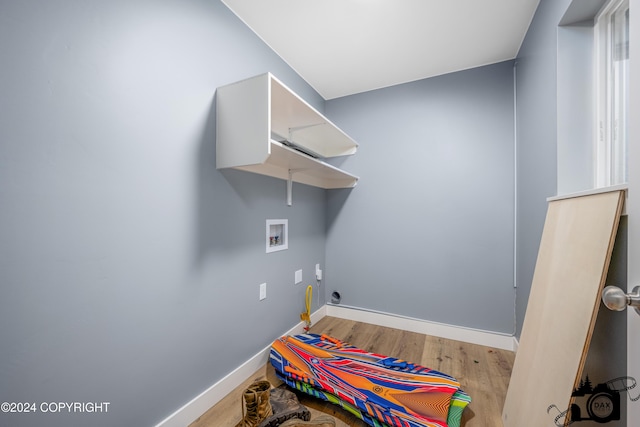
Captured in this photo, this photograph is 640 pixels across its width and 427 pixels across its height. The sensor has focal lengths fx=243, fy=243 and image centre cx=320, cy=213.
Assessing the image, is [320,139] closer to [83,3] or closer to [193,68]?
[193,68]

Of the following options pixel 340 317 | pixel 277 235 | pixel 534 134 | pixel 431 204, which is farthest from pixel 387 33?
pixel 340 317

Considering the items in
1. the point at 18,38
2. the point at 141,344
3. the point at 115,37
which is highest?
the point at 115,37

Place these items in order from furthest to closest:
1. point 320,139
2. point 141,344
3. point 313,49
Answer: point 320,139 < point 313,49 < point 141,344

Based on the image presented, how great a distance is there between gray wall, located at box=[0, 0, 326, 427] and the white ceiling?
1.21ft

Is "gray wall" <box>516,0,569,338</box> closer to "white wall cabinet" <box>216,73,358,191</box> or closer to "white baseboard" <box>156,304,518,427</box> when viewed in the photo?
"white baseboard" <box>156,304,518,427</box>

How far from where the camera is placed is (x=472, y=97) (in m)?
2.12

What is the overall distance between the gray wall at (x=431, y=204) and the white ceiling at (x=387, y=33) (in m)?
0.24

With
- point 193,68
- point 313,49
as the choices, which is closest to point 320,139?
point 313,49

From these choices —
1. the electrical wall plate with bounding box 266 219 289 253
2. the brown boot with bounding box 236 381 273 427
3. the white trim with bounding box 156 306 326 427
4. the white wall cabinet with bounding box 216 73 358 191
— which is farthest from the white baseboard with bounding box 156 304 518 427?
the white wall cabinet with bounding box 216 73 358 191

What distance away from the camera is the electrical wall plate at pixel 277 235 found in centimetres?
186

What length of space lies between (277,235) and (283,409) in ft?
3.64

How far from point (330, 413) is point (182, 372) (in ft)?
2.73

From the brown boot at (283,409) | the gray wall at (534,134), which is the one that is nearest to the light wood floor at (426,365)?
the brown boot at (283,409)

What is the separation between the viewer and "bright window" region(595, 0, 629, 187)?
1.02 meters
